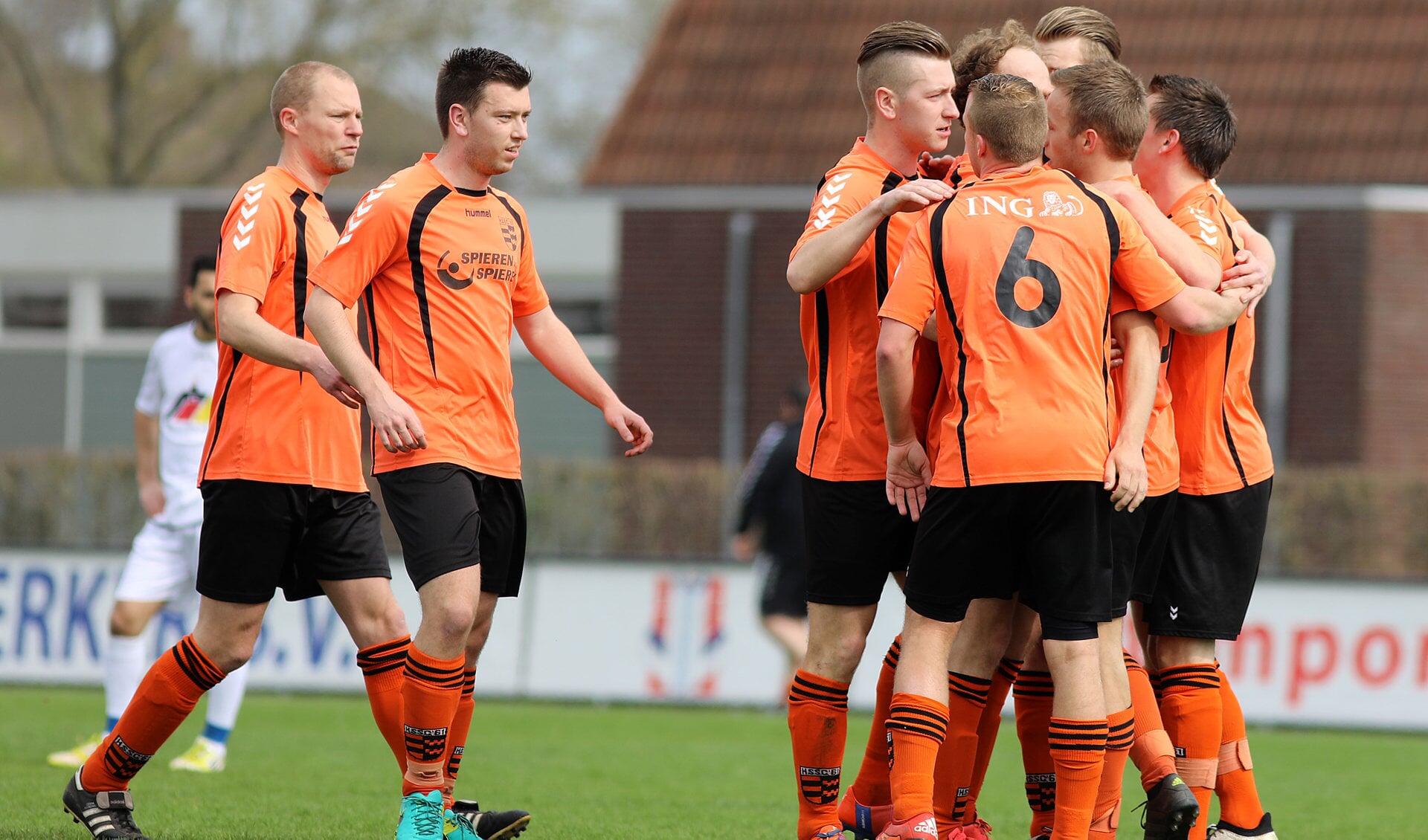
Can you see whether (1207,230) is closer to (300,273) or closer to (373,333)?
(373,333)

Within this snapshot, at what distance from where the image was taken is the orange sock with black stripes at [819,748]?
538 centimetres

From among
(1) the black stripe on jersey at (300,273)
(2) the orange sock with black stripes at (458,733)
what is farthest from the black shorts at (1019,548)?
(1) the black stripe on jersey at (300,273)

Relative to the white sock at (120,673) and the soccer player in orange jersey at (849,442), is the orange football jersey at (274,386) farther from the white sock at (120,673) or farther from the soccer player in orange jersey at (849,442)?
the white sock at (120,673)

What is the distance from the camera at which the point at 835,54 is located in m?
19.9

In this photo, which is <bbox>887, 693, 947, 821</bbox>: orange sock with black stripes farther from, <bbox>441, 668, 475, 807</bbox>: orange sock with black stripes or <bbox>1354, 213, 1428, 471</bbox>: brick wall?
<bbox>1354, 213, 1428, 471</bbox>: brick wall

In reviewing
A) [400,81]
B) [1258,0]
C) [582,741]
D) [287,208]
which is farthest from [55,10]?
[287,208]

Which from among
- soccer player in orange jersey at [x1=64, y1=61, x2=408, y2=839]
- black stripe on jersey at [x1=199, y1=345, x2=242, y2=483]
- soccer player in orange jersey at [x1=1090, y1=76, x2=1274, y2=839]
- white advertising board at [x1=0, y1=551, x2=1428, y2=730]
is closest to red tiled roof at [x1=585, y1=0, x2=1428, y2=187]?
white advertising board at [x1=0, y1=551, x2=1428, y2=730]

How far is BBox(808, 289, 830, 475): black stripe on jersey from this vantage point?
216 inches

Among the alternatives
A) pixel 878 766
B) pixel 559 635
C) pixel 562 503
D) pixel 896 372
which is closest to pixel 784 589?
pixel 559 635

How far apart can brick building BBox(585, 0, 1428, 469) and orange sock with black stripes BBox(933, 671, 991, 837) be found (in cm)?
1299

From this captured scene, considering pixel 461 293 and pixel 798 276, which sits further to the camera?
pixel 461 293

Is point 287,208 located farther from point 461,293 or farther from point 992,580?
point 992,580

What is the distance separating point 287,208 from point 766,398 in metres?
13.6

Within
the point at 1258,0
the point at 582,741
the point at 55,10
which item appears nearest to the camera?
the point at 582,741
